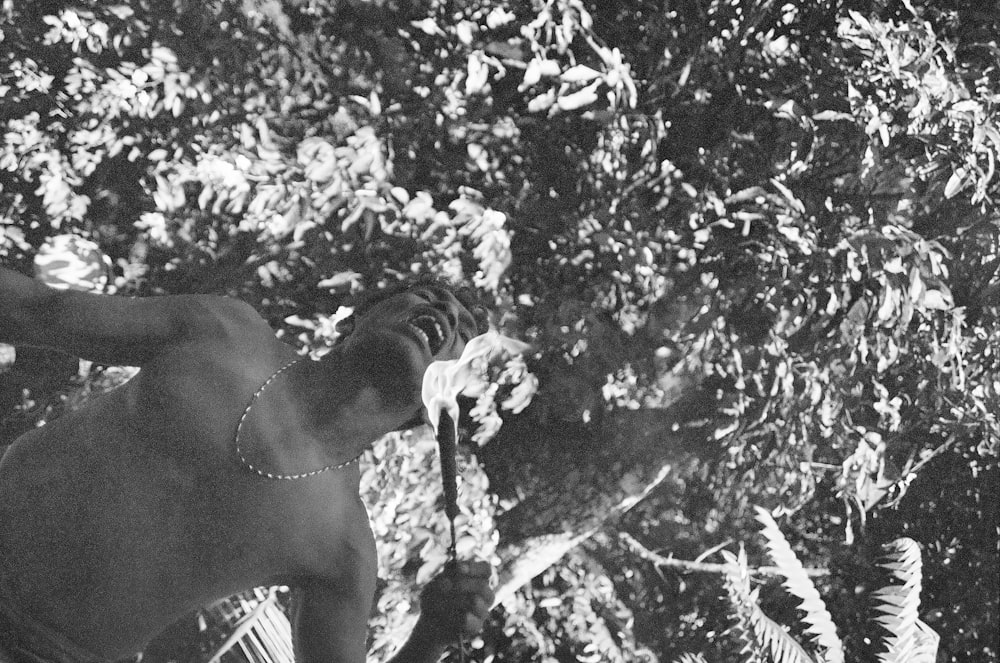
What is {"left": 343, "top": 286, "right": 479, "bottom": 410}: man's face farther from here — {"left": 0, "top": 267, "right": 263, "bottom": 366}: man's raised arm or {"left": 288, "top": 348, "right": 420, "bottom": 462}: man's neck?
{"left": 0, "top": 267, "right": 263, "bottom": 366}: man's raised arm

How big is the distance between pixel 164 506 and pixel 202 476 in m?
0.05

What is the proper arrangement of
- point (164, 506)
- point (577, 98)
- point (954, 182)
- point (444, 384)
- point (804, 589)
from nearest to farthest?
point (164, 506) < point (444, 384) < point (954, 182) < point (577, 98) < point (804, 589)

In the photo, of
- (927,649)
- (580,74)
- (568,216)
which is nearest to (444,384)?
(580,74)

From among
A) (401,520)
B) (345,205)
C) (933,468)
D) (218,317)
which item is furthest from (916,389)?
(218,317)

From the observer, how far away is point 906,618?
6.91 ft

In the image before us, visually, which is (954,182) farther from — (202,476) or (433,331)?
(202,476)

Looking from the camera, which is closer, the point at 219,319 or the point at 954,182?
the point at 219,319

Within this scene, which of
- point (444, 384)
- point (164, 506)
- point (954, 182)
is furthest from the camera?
point (954, 182)

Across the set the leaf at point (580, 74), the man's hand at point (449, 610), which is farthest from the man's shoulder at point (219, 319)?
the leaf at point (580, 74)

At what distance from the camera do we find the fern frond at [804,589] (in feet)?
6.73

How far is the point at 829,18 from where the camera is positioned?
2262mm

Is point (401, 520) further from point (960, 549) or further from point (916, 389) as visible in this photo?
point (960, 549)

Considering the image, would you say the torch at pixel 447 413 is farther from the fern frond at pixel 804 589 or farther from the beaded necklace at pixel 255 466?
the fern frond at pixel 804 589

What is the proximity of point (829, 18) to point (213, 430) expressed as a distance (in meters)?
1.80
